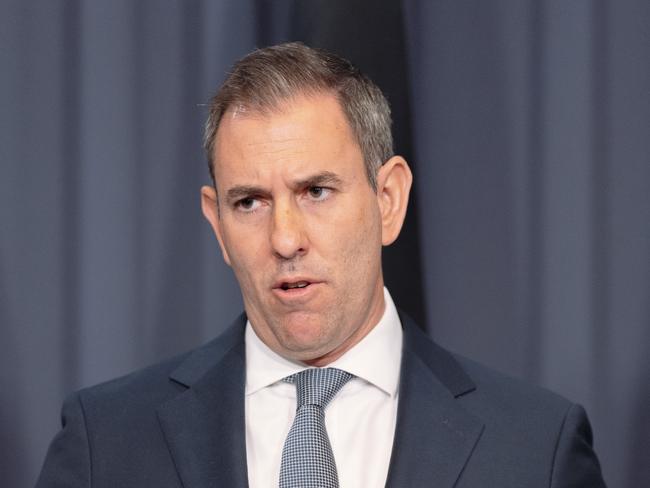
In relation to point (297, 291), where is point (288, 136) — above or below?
above

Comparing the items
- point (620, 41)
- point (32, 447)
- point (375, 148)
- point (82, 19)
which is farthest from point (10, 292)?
point (620, 41)

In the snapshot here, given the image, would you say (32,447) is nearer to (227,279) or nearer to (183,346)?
(183,346)

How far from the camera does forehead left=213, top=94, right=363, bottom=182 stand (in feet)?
5.27

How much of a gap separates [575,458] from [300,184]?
0.56m

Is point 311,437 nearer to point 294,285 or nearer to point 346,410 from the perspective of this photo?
point 346,410

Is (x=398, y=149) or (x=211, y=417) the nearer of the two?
(x=211, y=417)

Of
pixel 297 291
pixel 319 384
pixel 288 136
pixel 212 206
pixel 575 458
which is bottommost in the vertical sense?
pixel 575 458

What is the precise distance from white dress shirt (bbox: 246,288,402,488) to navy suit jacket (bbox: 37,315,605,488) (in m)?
0.03

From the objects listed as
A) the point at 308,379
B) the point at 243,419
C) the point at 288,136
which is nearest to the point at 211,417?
the point at 243,419

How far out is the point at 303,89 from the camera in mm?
1649

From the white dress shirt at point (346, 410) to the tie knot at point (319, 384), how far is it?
1cm

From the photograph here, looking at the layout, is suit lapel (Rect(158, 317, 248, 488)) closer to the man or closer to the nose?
the man

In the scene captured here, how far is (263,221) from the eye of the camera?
1.62 meters

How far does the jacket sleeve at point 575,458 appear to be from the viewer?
1616 millimetres
